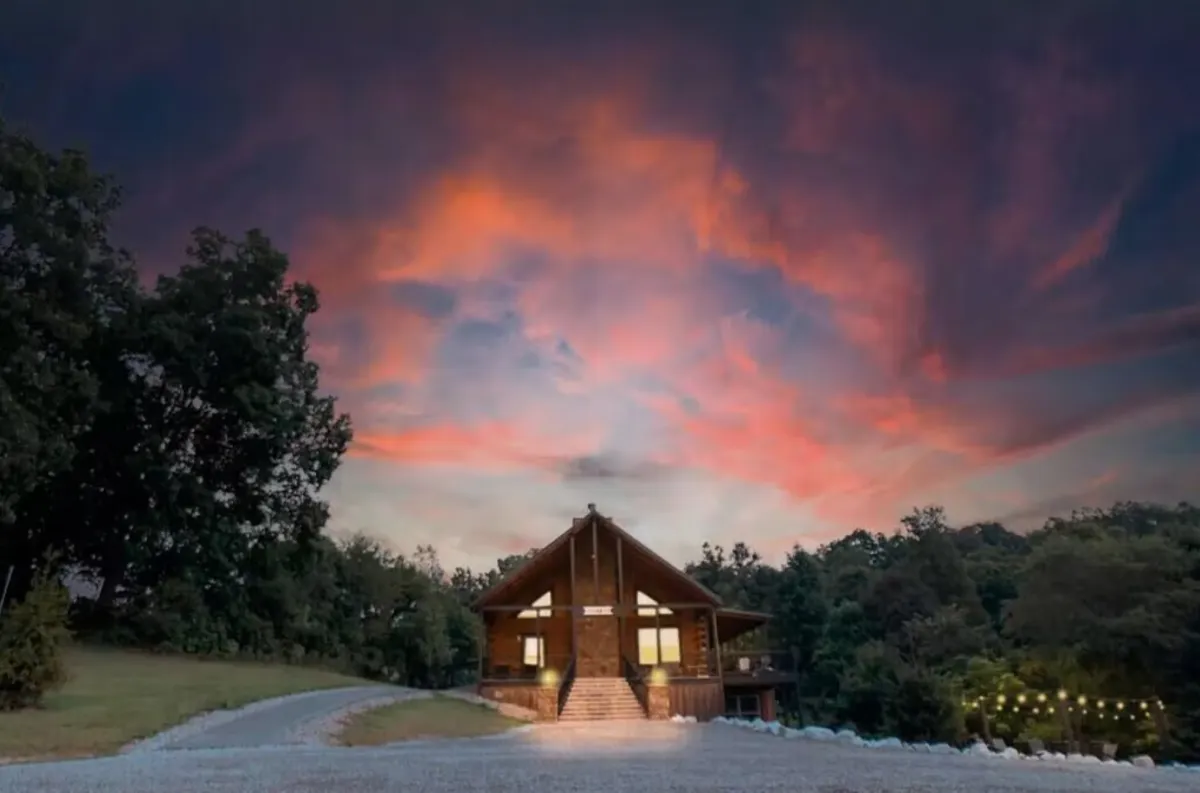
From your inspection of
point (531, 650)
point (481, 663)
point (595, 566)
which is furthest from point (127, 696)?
point (531, 650)

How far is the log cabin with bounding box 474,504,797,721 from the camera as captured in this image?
23.3m

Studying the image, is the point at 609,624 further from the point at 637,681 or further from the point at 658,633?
the point at 637,681

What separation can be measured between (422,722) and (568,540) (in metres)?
9.75

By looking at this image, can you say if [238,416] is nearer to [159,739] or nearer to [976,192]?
[159,739]

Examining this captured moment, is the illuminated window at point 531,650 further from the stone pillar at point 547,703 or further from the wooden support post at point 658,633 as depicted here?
the stone pillar at point 547,703

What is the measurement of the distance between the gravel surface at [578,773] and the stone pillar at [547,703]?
10.4 m

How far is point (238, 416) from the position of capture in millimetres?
27953

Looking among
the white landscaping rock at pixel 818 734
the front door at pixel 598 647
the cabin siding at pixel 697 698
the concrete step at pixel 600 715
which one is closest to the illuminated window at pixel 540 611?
the front door at pixel 598 647

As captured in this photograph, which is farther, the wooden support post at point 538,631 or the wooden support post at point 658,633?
the wooden support post at point 658,633

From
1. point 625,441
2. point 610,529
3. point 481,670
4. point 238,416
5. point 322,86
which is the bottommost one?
point 481,670

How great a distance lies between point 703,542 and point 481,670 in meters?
36.1

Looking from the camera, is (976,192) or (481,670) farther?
(481,670)

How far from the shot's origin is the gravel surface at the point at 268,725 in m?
10.8

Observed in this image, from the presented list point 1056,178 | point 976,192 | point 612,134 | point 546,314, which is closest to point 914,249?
point 976,192
